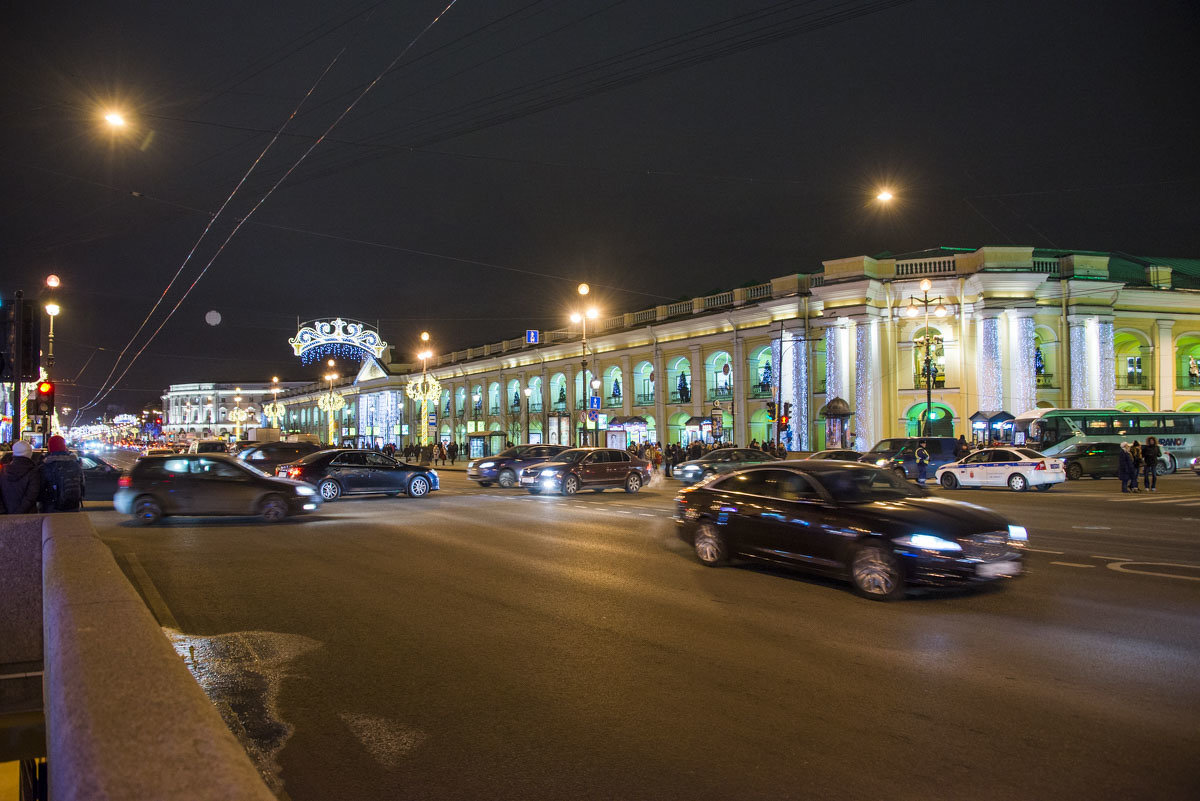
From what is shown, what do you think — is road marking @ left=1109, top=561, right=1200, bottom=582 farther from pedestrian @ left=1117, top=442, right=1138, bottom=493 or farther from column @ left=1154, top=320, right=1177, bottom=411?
column @ left=1154, top=320, right=1177, bottom=411

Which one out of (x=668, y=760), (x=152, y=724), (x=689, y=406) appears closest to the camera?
(x=152, y=724)

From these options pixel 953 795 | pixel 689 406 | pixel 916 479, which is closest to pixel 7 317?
pixel 953 795

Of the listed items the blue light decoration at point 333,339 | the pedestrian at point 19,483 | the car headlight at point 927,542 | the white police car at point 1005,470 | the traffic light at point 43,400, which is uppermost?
the blue light decoration at point 333,339

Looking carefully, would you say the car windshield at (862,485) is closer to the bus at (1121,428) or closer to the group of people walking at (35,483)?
the group of people walking at (35,483)

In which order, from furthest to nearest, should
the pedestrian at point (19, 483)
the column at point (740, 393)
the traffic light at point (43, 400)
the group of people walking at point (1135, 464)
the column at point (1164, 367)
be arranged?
1. the column at point (740, 393)
2. the column at point (1164, 367)
3. the group of people walking at point (1135, 464)
4. the traffic light at point (43, 400)
5. the pedestrian at point (19, 483)

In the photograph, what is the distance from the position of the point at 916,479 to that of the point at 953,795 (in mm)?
29270

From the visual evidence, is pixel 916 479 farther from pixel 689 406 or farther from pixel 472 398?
pixel 472 398

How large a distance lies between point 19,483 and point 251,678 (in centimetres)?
659

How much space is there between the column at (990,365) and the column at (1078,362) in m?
4.39

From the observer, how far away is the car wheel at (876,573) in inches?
336

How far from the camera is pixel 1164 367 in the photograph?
147ft

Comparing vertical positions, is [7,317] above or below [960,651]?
above

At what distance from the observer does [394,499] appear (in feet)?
75.8

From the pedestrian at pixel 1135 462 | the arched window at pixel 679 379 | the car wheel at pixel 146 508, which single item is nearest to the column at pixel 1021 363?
the pedestrian at pixel 1135 462
